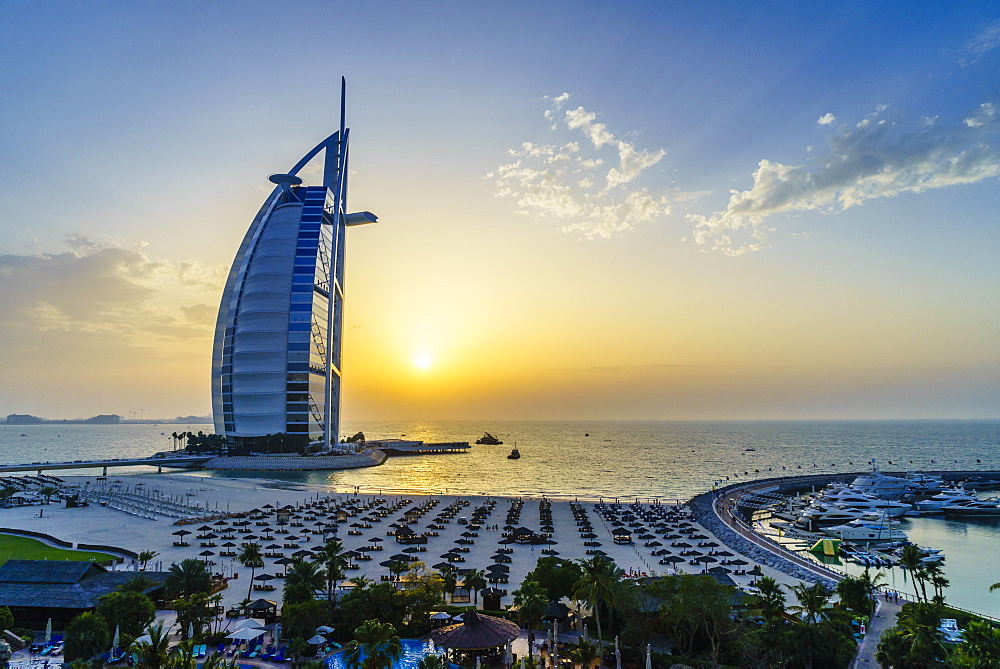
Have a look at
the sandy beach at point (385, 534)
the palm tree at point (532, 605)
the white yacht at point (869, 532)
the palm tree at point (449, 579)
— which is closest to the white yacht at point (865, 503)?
the white yacht at point (869, 532)

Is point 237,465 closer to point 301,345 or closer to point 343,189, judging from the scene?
point 301,345

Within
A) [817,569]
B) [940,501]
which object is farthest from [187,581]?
[940,501]

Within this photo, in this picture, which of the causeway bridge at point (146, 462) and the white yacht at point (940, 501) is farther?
the causeway bridge at point (146, 462)

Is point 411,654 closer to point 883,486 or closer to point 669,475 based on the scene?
point 883,486

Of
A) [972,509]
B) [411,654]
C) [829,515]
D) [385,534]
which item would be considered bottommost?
[972,509]

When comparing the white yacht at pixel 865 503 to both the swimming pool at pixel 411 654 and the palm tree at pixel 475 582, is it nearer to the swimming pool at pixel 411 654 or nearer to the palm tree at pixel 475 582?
the palm tree at pixel 475 582

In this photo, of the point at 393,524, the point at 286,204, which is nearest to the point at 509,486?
the point at 393,524
